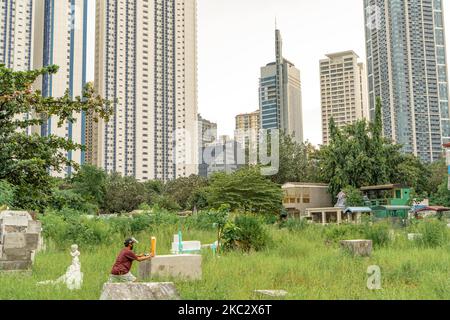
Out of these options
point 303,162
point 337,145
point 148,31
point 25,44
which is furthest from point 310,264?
point 148,31

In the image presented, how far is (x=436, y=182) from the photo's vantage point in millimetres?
58875

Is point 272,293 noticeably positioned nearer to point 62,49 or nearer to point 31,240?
point 31,240

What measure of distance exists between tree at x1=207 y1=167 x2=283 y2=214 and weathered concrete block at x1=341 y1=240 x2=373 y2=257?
27.3m

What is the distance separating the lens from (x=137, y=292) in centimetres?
661

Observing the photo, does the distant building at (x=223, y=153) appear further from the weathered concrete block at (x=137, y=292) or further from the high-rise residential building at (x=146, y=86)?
the weathered concrete block at (x=137, y=292)

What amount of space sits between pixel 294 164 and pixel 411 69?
3507cm

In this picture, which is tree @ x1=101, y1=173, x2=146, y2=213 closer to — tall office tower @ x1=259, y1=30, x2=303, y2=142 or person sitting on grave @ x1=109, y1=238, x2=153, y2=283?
person sitting on grave @ x1=109, y1=238, x2=153, y2=283

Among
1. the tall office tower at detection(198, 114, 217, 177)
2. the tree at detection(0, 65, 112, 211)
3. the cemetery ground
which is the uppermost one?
the tall office tower at detection(198, 114, 217, 177)

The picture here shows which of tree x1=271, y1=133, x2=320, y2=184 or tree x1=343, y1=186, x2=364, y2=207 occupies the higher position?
tree x1=271, y1=133, x2=320, y2=184

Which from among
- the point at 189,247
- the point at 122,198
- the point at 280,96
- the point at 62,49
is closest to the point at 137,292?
the point at 189,247

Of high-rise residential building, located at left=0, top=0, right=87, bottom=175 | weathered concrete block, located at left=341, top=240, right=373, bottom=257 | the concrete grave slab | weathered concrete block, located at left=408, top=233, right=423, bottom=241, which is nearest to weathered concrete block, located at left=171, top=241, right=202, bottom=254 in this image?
weathered concrete block, located at left=341, top=240, right=373, bottom=257

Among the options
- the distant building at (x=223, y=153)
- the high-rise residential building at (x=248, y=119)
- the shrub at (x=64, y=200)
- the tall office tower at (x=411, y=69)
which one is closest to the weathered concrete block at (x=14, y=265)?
the shrub at (x=64, y=200)

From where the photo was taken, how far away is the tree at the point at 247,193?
42.2 meters

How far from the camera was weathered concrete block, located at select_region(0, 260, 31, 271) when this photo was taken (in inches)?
413
